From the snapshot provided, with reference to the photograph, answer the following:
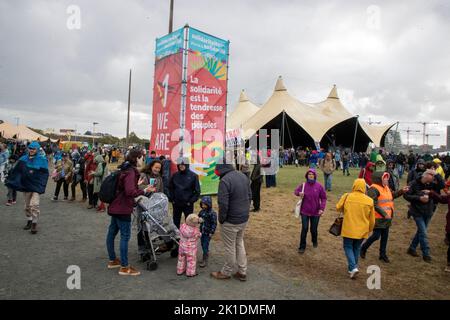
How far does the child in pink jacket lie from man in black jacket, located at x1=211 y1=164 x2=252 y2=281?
1.06ft

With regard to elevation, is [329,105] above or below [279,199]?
above

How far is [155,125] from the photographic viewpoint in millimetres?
10852

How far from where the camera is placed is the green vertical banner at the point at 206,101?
9906 mm

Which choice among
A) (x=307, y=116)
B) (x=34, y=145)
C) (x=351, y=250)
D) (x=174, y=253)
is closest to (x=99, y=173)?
(x=34, y=145)

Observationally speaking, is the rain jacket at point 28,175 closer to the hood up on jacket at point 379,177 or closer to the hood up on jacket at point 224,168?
the hood up on jacket at point 224,168

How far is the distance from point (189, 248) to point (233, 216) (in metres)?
0.76

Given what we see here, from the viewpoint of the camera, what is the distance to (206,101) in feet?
33.8

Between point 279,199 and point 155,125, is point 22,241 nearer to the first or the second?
point 155,125

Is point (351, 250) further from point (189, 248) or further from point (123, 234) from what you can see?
point (123, 234)

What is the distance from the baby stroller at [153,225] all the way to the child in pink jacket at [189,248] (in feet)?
1.34

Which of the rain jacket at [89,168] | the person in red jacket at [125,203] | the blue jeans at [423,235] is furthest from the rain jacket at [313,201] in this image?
the rain jacket at [89,168]
